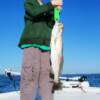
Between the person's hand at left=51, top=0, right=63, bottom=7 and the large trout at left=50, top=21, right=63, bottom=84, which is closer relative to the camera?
the large trout at left=50, top=21, right=63, bottom=84

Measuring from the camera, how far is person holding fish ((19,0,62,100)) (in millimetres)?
6629

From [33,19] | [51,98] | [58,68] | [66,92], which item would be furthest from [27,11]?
[66,92]

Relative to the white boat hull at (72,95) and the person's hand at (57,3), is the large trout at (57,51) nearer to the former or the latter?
the person's hand at (57,3)

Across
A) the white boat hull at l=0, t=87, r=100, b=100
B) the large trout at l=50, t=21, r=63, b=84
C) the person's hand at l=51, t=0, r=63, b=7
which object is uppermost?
the person's hand at l=51, t=0, r=63, b=7

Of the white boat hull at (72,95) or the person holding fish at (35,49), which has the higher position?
the person holding fish at (35,49)

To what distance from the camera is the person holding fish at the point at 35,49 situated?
6.63m

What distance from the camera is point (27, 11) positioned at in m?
6.60

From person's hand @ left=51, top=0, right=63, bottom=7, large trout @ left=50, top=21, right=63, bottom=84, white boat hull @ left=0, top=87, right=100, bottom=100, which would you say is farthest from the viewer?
white boat hull @ left=0, top=87, right=100, bottom=100

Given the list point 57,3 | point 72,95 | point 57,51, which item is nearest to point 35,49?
point 57,51

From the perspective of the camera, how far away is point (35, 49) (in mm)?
6676

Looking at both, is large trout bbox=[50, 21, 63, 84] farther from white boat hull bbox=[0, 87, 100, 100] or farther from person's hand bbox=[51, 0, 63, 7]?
white boat hull bbox=[0, 87, 100, 100]

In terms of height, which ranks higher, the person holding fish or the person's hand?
the person's hand

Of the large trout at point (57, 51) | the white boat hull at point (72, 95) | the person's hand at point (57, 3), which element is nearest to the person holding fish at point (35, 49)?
the person's hand at point (57, 3)

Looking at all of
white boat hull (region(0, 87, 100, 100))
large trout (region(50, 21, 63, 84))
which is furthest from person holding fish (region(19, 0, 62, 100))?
white boat hull (region(0, 87, 100, 100))
